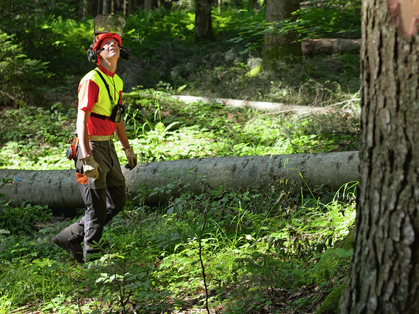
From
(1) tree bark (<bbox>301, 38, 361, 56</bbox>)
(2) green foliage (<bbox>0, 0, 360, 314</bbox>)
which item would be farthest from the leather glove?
(1) tree bark (<bbox>301, 38, 361, 56</bbox>)

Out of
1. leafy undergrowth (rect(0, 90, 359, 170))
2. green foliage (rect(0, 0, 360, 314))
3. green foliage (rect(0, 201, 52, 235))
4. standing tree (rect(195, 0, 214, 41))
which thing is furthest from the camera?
standing tree (rect(195, 0, 214, 41))

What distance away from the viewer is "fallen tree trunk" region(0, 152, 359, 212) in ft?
17.1

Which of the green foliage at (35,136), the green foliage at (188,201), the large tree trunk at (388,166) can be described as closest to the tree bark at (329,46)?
the green foliage at (188,201)

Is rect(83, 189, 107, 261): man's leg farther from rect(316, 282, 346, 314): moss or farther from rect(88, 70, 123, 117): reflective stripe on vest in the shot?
rect(316, 282, 346, 314): moss

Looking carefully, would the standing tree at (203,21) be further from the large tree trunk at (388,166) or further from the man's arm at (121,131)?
the large tree trunk at (388,166)

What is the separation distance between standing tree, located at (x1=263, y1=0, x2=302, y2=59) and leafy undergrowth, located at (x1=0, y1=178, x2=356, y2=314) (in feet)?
23.1

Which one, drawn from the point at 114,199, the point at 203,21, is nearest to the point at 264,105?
the point at 114,199

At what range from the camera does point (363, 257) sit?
192 cm

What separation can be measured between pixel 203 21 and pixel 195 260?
1346 cm

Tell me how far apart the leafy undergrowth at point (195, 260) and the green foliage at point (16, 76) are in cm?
462

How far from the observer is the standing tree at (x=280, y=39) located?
36.4 feet

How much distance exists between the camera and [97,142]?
13.9 ft

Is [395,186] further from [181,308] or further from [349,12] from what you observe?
[349,12]

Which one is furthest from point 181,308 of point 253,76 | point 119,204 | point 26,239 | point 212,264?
point 253,76
